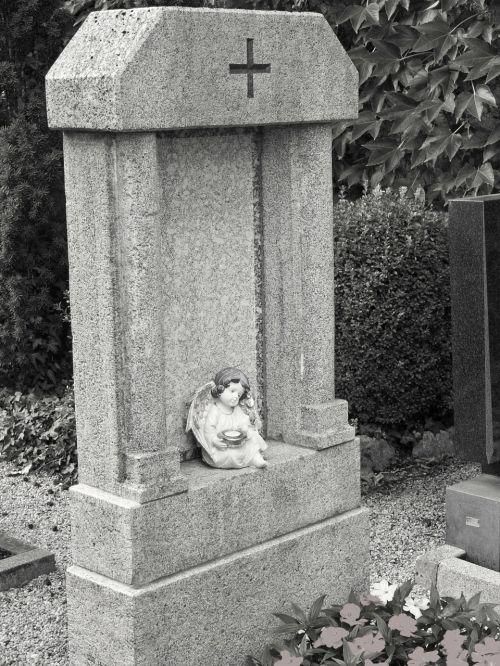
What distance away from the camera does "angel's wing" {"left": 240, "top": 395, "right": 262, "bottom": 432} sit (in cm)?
392

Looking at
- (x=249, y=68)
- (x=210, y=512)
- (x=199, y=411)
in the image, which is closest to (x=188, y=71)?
(x=249, y=68)

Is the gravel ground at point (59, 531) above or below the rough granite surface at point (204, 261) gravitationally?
below

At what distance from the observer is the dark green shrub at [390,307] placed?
609 cm

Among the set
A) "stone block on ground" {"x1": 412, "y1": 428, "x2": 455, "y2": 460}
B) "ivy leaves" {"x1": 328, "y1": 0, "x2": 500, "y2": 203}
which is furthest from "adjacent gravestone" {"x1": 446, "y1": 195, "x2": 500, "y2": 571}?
"ivy leaves" {"x1": 328, "y1": 0, "x2": 500, "y2": 203}

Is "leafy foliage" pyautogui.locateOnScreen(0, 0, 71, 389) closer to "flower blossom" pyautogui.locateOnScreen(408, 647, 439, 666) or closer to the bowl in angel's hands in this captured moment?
the bowl in angel's hands

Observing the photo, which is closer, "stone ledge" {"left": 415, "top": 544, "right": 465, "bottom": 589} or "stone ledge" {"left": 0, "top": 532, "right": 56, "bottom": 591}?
"stone ledge" {"left": 415, "top": 544, "right": 465, "bottom": 589}

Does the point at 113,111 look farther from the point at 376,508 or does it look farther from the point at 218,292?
the point at 376,508

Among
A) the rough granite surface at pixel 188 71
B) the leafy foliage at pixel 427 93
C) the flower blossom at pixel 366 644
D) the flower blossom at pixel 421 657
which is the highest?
the leafy foliage at pixel 427 93

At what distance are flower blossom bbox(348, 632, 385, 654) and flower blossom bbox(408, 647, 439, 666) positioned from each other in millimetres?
104

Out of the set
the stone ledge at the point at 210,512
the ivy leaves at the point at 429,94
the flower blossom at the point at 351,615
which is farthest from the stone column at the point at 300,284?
the ivy leaves at the point at 429,94

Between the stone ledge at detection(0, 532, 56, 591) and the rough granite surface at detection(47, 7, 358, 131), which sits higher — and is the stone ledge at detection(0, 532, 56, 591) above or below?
below

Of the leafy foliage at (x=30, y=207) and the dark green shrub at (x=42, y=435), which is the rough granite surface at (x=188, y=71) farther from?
the leafy foliage at (x=30, y=207)

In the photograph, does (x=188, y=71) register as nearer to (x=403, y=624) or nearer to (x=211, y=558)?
(x=211, y=558)

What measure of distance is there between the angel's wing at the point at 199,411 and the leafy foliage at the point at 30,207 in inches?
145
